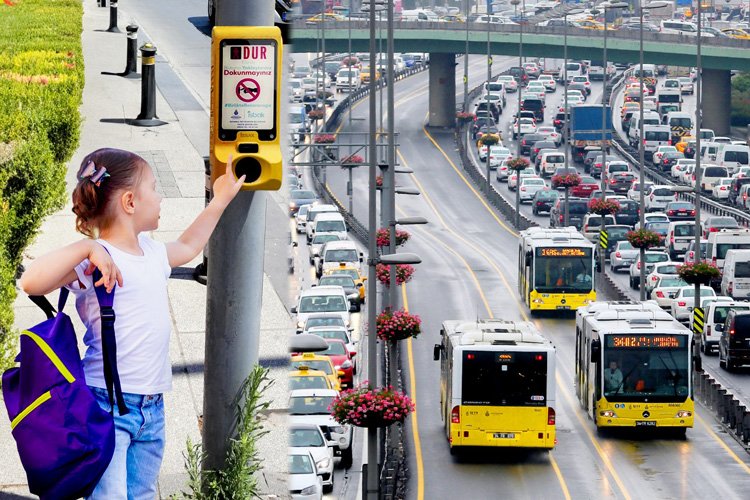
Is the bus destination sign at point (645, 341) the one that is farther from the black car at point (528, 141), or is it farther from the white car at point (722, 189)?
the black car at point (528, 141)

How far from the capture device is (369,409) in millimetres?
26297

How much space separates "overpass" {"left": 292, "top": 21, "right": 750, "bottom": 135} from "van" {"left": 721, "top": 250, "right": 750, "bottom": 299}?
56.9 m

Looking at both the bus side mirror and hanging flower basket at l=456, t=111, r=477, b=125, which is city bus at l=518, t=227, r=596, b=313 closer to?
the bus side mirror

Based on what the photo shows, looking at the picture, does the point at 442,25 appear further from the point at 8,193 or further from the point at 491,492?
the point at 8,193

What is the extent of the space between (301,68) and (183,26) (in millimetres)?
97828

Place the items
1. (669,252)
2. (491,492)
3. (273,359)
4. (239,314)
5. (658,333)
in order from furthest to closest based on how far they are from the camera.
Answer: (669,252)
(658,333)
(491,492)
(273,359)
(239,314)

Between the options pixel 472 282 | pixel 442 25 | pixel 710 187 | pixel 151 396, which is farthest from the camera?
pixel 442 25

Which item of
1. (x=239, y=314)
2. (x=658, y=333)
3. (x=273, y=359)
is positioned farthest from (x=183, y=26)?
(x=239, y=314)

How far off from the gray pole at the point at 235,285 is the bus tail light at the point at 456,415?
85.8ft

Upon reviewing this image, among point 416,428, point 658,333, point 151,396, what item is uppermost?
point 151,396

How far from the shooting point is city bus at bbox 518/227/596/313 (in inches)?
1965

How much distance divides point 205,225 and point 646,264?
2215 inches

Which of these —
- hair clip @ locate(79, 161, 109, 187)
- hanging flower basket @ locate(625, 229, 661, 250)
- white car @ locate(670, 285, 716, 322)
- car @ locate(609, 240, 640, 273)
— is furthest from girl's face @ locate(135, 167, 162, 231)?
car @ locate(609, 240, 640, 273)

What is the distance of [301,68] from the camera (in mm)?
148000
